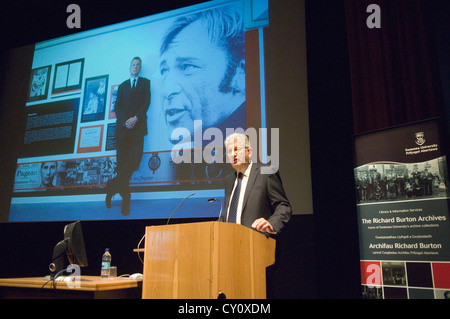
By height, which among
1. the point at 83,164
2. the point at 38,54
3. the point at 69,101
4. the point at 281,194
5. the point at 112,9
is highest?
the point at 112,9

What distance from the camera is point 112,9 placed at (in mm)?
4379

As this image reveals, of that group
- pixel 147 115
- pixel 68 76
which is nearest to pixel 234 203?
pixel 147 115

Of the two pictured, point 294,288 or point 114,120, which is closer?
point 294,288

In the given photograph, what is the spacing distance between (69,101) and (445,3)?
385cm

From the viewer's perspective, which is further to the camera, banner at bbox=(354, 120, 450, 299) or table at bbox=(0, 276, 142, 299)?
banner at bbox=(354, 120, 450, 299)

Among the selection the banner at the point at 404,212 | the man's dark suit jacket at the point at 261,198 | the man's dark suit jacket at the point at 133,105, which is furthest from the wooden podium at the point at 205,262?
the man's dark suit jacket at the point at 133,105

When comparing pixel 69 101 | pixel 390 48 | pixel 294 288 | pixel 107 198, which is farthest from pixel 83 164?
pixel 390 48

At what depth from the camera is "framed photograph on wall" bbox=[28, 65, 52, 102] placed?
4500 millimetres

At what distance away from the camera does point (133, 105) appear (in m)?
3.86

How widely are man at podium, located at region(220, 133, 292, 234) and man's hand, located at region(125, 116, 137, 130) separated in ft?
6.01

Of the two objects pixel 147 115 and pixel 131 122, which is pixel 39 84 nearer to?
pixel 131 122

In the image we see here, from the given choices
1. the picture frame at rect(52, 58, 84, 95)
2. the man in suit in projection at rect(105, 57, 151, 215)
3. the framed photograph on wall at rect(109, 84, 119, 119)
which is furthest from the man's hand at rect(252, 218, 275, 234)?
the picture frame at rect(52, 58, 84, 95)

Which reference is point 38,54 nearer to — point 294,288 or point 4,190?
point 4,190

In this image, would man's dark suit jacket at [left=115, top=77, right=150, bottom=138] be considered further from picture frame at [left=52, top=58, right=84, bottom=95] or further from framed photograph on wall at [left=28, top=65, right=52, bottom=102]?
framed photograph on wall at [left=28, top=65, right=52, bottom=102]
